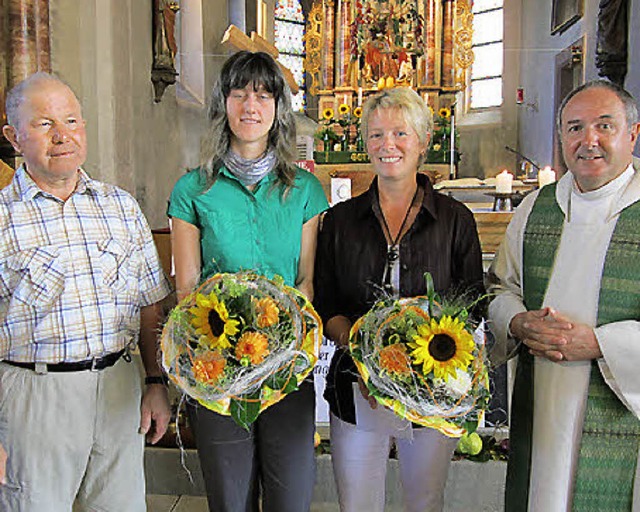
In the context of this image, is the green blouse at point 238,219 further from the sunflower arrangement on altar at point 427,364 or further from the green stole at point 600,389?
the green stole at point 600,389

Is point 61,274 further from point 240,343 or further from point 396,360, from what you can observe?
point 396,360

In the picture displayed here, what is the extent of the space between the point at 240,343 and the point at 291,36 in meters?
11.2

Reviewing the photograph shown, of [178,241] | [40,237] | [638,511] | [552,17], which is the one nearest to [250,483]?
[178,241]

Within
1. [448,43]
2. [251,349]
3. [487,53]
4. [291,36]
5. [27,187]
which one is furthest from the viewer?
[291,36]

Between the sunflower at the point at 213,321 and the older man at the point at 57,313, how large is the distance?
0.38 m

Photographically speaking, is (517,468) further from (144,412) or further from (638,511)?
(144,412)

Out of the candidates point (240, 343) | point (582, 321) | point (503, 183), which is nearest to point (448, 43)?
point (503, 183)

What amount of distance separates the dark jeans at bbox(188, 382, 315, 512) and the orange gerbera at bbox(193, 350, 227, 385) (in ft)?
1.19

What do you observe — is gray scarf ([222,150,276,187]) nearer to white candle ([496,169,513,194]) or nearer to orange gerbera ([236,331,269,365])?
orange gerbera ([236,331,269,365])

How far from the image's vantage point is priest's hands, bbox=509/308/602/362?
1.76m

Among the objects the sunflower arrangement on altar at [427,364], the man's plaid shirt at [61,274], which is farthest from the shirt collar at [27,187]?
the sunflower arrangement on altar at [427,364]

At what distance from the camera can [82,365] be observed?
1766 millimetres

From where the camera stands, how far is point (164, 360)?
1.59m

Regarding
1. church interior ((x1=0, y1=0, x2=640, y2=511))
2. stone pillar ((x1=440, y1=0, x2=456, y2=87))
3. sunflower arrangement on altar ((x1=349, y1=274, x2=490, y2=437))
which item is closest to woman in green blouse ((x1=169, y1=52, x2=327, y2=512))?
sunflower arrangement on altar ((x1=349, y1=274, x2=490, y2=437))
